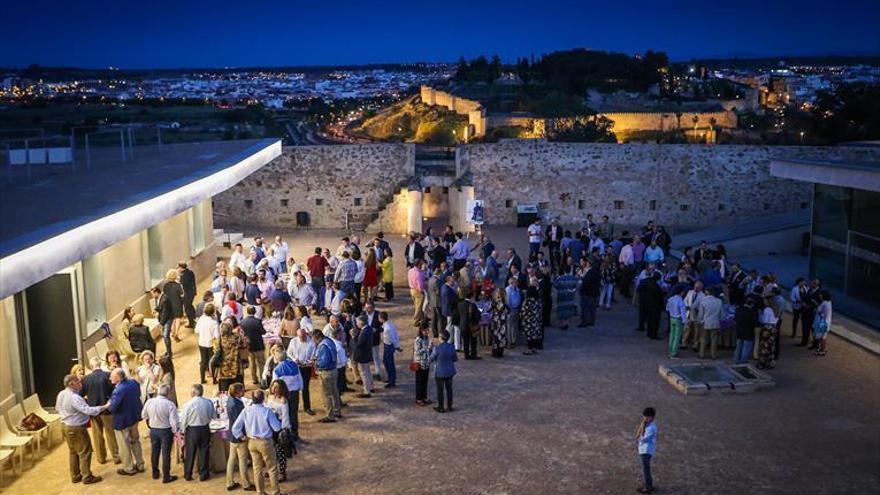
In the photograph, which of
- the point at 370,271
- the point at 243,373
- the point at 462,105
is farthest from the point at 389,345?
the point at 462,105

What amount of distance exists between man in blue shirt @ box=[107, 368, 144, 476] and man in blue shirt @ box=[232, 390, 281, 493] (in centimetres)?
143

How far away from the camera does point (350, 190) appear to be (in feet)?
85.3

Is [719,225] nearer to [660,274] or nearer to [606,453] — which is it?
[660,274]

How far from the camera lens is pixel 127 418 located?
30.8 ft

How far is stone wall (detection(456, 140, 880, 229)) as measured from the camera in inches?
1008

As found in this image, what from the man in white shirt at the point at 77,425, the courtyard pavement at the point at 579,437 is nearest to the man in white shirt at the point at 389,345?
the courtyard pavement at the point at 579,437

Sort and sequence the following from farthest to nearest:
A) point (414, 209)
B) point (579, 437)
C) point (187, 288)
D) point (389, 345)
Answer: point (414, 209)
point (187, 288)
point (389, 345)
point (579, 437)

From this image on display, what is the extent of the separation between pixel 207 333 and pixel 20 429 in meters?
2.86

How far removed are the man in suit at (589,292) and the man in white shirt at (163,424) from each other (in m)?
8.14

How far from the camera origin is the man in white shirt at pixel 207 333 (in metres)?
12.2

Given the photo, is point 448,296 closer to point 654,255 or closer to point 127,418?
point 654,255

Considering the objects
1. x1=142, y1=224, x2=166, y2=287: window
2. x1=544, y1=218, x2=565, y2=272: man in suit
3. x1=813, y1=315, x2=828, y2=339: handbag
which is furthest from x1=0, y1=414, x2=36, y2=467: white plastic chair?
x1=544, y1=218, x2=565, y2=272: man in suit

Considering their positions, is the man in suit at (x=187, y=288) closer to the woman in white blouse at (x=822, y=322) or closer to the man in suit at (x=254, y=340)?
the man in suit at (x=254, y=340)

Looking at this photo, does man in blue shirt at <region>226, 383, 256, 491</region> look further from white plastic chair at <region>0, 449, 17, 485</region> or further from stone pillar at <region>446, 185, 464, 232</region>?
stone pillar at <region>446, 185, 464, 232</region>
